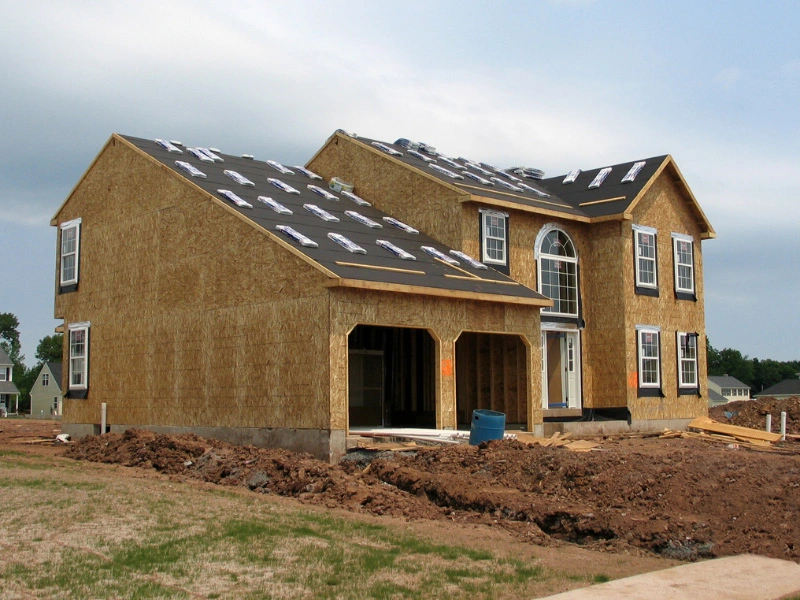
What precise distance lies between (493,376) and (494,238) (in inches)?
151

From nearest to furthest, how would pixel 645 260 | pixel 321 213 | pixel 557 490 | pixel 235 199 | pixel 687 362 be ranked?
pixel 557 490 < pixel 235 199 < pixel 321 213 < pixel 645 260 < pixel 687 362

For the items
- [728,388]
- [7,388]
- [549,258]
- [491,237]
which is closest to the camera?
[491,237]

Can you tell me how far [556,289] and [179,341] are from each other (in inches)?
439

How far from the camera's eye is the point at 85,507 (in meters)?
12.9

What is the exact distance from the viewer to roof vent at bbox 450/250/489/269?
23312mm

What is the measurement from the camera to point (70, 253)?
2816cm

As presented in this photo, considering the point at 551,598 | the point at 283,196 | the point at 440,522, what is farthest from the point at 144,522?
the point at 283,196

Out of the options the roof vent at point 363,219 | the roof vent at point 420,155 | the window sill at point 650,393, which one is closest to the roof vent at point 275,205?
the roof vent at point 363,219

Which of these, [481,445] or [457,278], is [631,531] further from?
[457,278]

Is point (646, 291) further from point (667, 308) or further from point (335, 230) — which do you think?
point (335, 230)

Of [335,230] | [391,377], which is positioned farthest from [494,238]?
[335,230]

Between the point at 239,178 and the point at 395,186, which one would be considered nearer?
the point at 239,178

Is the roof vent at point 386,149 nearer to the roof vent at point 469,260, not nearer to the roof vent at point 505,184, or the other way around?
the roof vent at point 505,184

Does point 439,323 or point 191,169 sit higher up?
point 191,169
